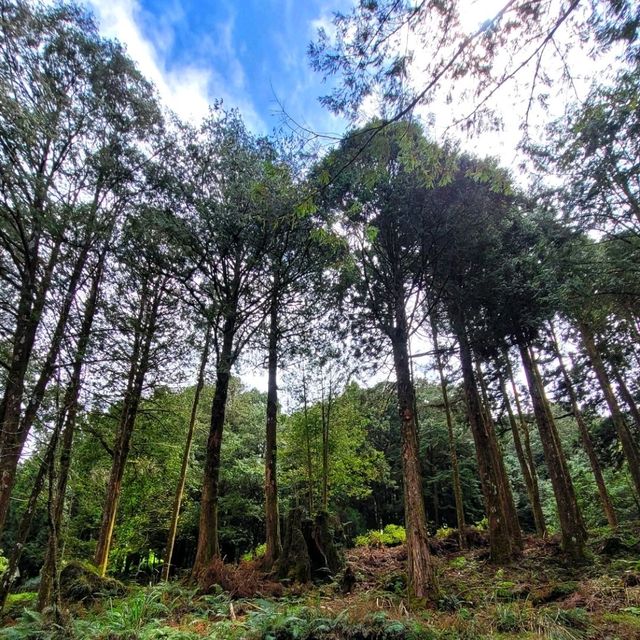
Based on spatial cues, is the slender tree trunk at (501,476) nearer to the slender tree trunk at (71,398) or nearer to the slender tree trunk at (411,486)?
the slender tree trunk at (411,486)

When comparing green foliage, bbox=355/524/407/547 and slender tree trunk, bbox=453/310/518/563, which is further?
green foliage, bbox=355/524/407/547

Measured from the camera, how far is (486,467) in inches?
366

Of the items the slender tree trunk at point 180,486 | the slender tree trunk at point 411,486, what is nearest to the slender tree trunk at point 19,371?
the slender tree trunk at point 180,486

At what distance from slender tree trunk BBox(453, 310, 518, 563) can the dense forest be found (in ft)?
0.21

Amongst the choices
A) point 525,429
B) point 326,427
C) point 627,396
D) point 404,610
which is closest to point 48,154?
point 404,610

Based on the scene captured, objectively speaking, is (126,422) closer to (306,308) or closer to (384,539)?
(306,308)

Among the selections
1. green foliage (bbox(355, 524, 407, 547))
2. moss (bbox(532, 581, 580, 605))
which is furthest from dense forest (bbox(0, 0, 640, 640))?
green foliage (bbox(355, 524, 407, 547))

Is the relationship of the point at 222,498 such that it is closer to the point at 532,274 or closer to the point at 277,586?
the point at 277,586

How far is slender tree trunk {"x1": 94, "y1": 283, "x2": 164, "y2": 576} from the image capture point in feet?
31.6

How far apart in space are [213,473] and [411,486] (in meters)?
5.06

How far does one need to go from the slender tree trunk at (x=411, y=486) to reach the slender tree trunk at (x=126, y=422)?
258 inches

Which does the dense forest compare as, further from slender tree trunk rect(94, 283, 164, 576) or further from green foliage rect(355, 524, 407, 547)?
green foliage rect(355, 524, 407, 547)

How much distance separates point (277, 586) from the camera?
24.3ft

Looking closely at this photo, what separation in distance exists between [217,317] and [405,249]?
5506mm
